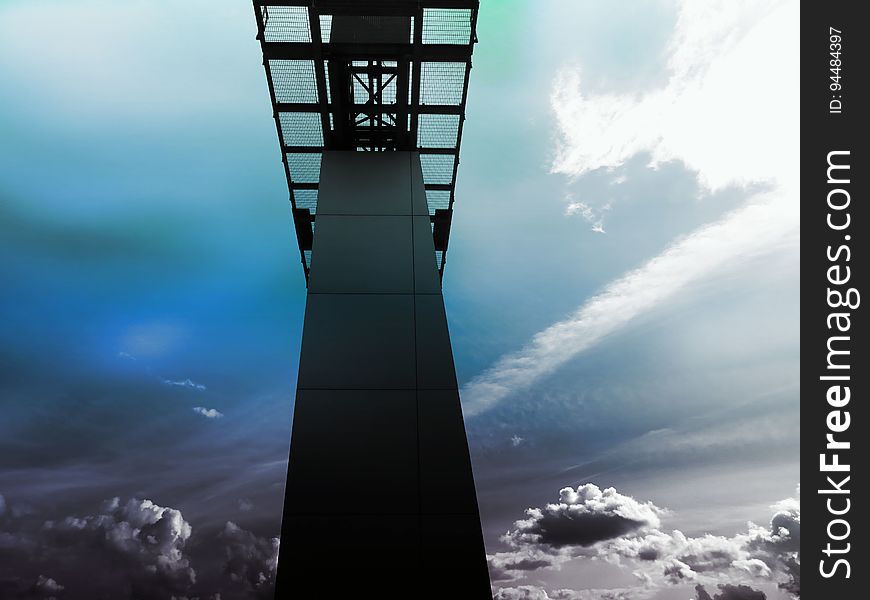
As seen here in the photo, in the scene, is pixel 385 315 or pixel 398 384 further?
pixel 385 315

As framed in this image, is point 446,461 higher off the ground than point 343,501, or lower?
higher

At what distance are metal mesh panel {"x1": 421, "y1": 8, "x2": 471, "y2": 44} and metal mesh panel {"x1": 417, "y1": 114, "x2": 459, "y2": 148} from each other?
1507 mm

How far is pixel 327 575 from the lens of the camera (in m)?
6.49

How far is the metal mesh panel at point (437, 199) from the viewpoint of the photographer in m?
13.2

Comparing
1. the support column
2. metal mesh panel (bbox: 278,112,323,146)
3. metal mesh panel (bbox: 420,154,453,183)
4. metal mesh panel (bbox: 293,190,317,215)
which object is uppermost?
metal mesh panel (bbox: 278,112,323,146)

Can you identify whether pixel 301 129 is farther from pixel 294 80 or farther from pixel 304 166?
pixel 294 80

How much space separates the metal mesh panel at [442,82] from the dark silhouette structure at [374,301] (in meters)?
0.03

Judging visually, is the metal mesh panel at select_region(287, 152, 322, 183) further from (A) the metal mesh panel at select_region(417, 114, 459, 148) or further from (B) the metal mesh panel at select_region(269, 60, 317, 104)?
(A) the metal mesh panel at select_region(417, 114, 459, 148)

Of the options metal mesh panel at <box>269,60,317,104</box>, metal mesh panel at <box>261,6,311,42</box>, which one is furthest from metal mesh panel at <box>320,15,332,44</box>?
metal mesh panel at <box>269,60,317,104</box>

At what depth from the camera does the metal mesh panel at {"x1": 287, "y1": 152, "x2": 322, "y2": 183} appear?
12.3 m

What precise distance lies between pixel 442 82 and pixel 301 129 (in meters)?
3.07
